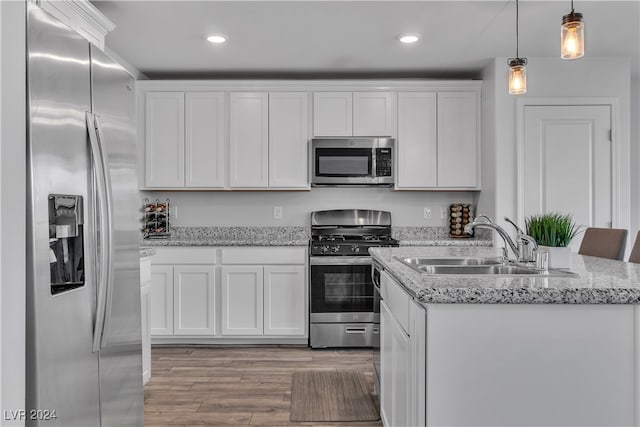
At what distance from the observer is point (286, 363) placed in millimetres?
3402

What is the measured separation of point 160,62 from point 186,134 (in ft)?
2.07

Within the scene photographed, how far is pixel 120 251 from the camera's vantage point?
71.3 inches

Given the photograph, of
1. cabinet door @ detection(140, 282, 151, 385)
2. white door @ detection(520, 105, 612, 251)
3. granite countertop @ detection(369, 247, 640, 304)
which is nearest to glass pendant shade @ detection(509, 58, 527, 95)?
granite countertop @ detection(369, 247, 640, 304)

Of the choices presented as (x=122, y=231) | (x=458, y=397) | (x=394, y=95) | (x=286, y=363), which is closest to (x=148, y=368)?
(x=286, y=363)

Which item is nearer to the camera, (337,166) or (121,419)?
(121,419)

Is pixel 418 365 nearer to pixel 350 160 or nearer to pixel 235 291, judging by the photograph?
pixel 235 291

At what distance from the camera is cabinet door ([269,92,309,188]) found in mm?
4043

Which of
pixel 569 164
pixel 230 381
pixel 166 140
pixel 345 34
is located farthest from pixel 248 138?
pixel 569 164

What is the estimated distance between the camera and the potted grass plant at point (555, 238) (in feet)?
5.69

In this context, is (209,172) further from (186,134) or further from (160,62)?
(160,62)

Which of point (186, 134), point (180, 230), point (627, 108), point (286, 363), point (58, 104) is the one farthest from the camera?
point (180, 230)

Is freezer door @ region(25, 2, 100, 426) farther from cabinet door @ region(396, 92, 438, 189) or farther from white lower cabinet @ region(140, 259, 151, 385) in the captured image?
cabinet door @ region(396, 92, 438, 189)

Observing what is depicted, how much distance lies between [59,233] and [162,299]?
2500 mm

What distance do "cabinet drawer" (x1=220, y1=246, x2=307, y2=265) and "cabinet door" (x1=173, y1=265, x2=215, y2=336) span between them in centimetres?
20
